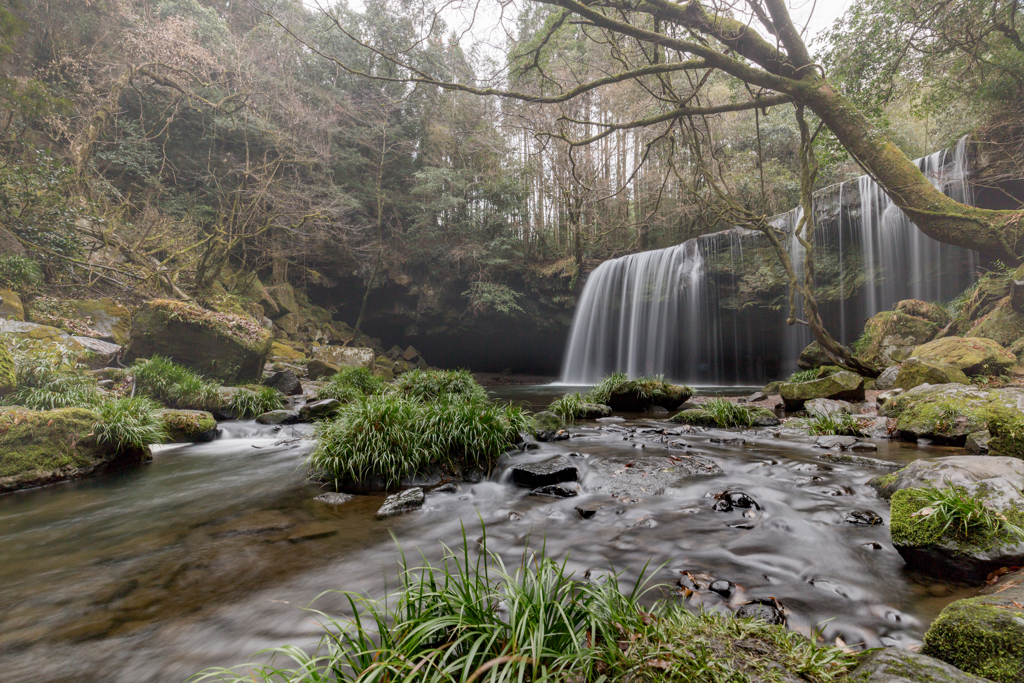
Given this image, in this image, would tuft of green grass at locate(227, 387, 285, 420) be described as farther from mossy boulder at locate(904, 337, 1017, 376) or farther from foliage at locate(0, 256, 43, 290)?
mossy boulder at locate(904, 337, 1017, 376)

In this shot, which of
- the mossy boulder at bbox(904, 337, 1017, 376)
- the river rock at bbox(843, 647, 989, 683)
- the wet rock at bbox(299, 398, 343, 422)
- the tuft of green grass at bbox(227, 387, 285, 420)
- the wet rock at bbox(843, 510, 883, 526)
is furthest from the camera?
the tuft of green grass at bbox(227, 387, 285, 420)

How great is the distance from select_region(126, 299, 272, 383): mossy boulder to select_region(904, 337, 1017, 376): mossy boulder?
15.8 metres

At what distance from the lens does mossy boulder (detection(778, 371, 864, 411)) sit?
822 cm

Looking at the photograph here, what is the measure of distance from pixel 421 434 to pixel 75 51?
1906 cm

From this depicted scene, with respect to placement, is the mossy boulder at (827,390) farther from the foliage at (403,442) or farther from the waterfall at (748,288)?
the foliage at (403,442)

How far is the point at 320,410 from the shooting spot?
850 cm

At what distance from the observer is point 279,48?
18.2m

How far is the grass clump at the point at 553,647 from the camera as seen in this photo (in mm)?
1374

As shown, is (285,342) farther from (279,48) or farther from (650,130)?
(650,130)

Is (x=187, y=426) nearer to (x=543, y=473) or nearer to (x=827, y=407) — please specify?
(x=543, y=473)

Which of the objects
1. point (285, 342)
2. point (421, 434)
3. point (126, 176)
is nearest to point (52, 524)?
point (421, 434)

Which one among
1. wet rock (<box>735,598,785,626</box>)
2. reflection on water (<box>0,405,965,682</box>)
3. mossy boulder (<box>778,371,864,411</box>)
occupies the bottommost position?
reflection on water (<box>0,405,965,682</box>)

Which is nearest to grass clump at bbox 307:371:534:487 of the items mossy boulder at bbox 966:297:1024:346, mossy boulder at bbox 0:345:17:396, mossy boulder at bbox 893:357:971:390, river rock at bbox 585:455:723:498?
river rock at bbox 585:455:723:498

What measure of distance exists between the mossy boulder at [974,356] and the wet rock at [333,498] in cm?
1057
